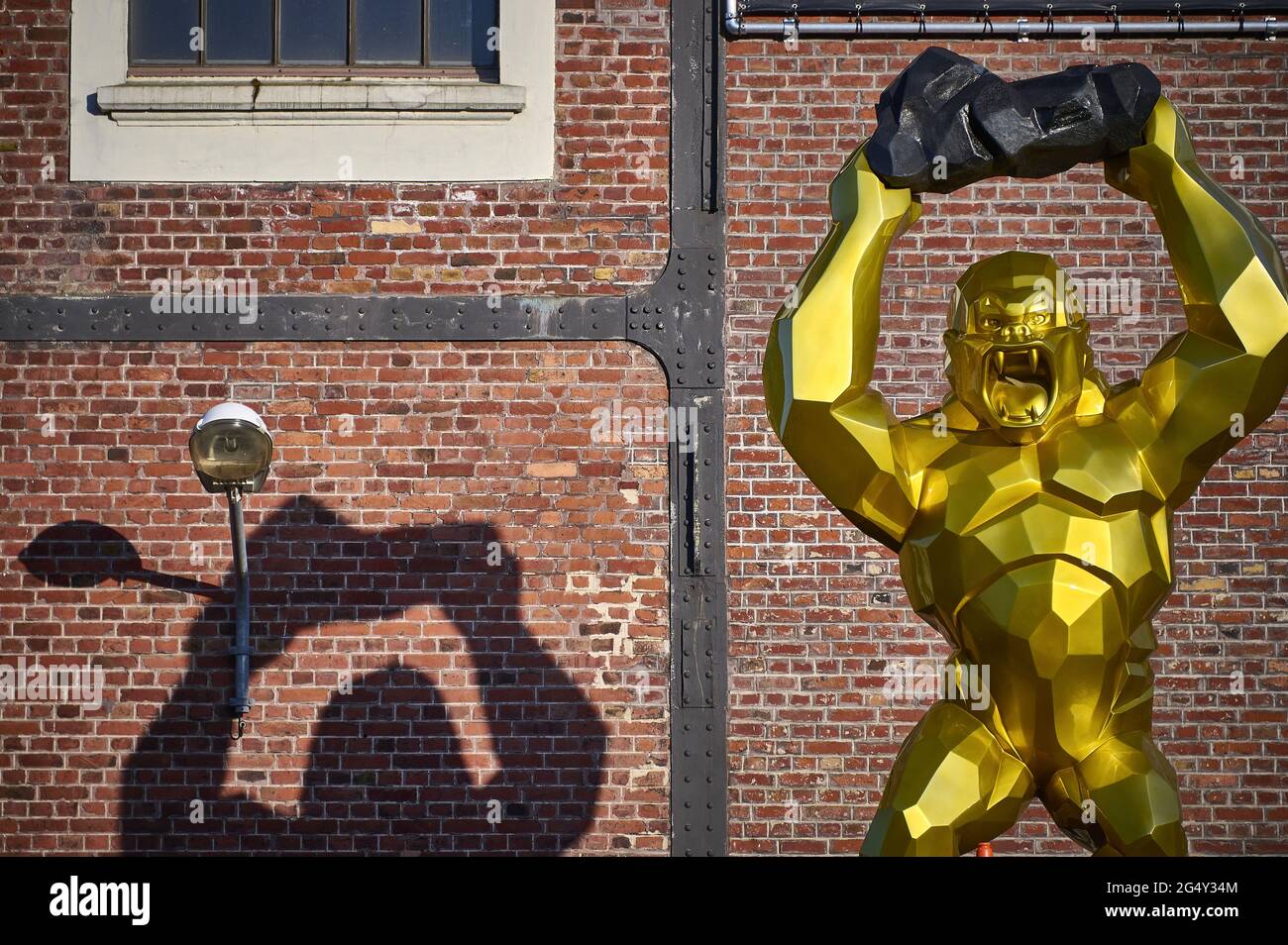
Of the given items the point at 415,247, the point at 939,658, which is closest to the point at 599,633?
the point at 939,658

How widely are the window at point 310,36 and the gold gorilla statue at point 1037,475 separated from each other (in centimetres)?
305

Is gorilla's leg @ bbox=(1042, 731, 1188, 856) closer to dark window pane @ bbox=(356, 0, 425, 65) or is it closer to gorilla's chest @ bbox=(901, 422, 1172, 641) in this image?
gorilla's chest @ bbox=(901, 422, 1172, 641)

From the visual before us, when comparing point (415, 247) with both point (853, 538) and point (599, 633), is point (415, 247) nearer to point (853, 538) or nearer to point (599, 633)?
point (599, 633)

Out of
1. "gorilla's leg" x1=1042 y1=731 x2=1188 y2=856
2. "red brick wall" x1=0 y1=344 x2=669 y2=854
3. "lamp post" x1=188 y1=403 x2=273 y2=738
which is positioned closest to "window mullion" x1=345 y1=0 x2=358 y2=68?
"red brick wall" x1=0 y1=344 x2=669 y2=854

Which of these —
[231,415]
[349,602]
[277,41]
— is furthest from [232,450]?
[277,41]

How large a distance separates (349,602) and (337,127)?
192 cm

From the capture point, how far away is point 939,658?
5621mm

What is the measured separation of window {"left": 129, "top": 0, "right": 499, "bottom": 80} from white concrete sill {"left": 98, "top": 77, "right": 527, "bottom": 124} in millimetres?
202

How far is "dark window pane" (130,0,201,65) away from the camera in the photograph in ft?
19.5

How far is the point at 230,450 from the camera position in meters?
4.93

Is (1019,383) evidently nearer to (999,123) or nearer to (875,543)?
(999,123)

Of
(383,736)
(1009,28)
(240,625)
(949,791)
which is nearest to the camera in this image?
(949,791)

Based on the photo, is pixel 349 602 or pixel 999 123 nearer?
pixel 999 123

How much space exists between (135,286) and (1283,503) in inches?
184
